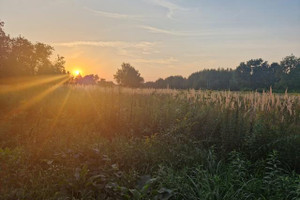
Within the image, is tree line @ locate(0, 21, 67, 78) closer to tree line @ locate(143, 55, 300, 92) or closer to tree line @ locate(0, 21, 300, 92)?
tree line @ locate(0, 21, 300, 92)

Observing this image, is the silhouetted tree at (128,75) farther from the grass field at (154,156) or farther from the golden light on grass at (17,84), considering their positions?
the grass field at (154,156)

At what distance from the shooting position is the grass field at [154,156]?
335cm

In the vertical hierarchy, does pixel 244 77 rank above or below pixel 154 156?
above

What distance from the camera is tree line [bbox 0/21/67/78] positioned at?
29884 millimetres

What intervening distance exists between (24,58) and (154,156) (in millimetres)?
40320

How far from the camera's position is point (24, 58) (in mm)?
39094

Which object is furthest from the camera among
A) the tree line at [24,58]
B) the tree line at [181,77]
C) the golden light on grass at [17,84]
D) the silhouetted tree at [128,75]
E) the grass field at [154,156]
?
the silhouetted tree at [128,75]

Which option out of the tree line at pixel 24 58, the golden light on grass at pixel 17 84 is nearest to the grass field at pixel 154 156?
the golden light on grass at pixel 17 84

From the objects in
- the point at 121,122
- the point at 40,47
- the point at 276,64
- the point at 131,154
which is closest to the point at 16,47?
the point at 40,47

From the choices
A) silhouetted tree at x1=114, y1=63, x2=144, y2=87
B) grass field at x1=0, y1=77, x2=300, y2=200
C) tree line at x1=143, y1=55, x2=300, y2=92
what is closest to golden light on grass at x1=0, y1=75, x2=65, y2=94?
grass field at x1=0, y1=77, x2=300, y2=200

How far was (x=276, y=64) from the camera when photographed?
71.3 metres

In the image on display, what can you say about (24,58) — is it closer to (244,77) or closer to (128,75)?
(128,75)

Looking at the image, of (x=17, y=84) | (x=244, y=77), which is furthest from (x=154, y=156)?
(x=244, y=77)

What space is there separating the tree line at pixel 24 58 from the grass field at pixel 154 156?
25.4 meters
